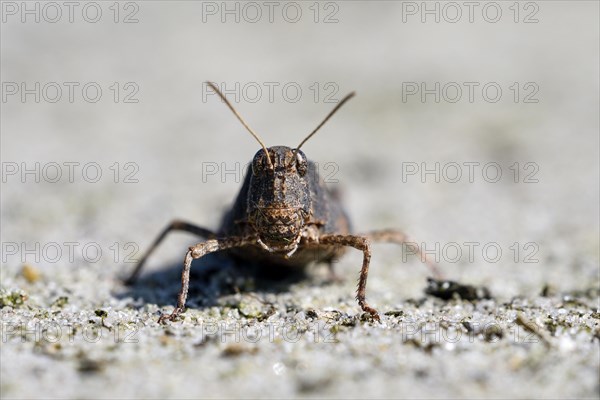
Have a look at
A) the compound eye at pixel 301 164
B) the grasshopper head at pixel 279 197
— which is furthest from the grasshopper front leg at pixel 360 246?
the compound eye at pixel 301 164

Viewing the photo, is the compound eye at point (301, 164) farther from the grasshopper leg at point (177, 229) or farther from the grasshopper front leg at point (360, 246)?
the grasshopper leg at point (177, 229)

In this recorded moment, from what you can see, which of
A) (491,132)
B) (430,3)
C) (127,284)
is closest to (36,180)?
(127,284)

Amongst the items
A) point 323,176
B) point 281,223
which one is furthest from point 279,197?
point 323,176

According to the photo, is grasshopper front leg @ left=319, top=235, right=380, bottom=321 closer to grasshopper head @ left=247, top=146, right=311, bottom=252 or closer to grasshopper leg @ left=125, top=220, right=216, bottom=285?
grasshopper head @ left=247, top=146, right=311, bottom=252

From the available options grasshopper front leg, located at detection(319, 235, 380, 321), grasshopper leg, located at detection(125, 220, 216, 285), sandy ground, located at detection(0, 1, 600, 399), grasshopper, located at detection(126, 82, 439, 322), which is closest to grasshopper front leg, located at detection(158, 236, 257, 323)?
grasshopper, located at detection(126, 82, 439, 322)

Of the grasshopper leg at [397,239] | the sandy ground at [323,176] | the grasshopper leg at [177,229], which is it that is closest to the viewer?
the sandy ground at [323,176]

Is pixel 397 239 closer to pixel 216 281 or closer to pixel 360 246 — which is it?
pixel 360 246
